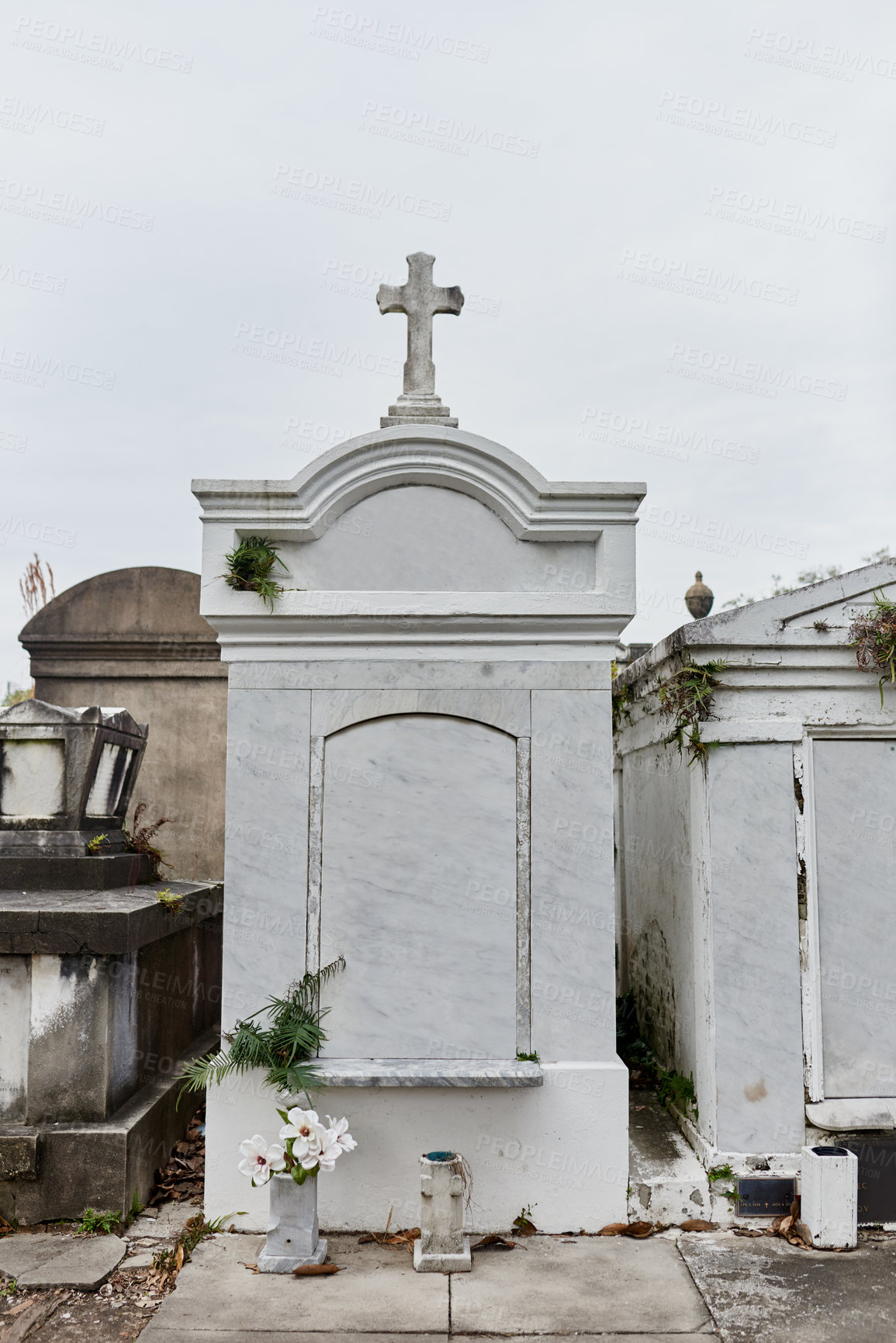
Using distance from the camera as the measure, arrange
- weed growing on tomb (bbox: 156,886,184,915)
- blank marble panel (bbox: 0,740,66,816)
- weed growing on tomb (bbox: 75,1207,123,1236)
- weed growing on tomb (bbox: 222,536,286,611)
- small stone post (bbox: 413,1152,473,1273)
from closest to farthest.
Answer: small stone post (bbox: 413,1152,473,1273) < weed growing on tomb (bbox: 75,1207,123,1236) < weed growing on tomb (bbox: 222,536,286,611) < weed growing on tomb (bbox: 156,886,184,915) < blank marble panel (bbox: 0,740,66,816)

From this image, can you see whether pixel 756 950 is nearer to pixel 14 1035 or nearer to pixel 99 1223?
pixel 99 1223

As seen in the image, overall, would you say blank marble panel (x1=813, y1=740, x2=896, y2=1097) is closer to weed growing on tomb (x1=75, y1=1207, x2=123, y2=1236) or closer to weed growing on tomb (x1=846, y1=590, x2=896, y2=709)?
weed growing on tomb (x1=846, y1=590, x2=896, y2=709)

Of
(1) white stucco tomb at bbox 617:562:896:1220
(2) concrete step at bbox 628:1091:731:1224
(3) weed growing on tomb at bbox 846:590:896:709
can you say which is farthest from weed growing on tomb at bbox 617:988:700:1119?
(3) weed growing on tomb at bbox 846:590:896:709

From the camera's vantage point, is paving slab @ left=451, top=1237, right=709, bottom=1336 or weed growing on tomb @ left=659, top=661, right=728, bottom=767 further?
weed growing on tomb @ left=659, top=661, right=728, bottom=767

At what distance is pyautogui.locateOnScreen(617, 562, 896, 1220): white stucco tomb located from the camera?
16.7 ft

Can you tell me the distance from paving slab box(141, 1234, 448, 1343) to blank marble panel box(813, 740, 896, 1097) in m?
2.30

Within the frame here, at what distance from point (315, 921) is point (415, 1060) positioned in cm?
82

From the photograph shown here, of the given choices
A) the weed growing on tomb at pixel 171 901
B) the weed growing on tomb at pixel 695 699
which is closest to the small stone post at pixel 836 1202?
the weed growing on tomb at pixel 695 699

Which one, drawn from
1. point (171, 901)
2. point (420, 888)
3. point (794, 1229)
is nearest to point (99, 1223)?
point (171, 901)

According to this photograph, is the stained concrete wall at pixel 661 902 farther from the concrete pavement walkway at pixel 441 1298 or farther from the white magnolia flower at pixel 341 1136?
the white magnolia flower at pixel 341 1136

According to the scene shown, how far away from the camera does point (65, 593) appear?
8.57m

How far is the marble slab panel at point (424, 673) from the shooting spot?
525 cm

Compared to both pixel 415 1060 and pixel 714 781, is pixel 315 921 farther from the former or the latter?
pixel 714 781

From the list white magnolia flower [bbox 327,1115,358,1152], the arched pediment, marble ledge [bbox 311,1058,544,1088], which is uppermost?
the arched pediment
